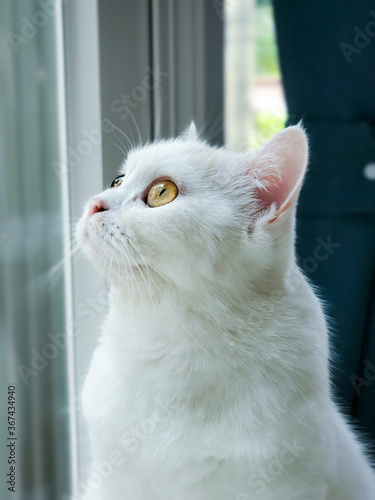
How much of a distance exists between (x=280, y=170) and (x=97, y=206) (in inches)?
10.5

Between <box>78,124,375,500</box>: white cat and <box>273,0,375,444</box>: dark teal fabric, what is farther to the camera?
<box>273,0,375,444</box>: dark teal fabric

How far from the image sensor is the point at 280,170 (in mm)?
770

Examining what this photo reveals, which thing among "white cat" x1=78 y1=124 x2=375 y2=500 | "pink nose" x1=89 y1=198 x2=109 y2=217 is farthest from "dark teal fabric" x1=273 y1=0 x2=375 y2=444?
"pink nose" x1=89 y1=198 x2=109 y2=217

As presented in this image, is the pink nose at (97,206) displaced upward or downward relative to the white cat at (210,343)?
upward

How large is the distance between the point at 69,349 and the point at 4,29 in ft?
1.85

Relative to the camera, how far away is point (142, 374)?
809mm

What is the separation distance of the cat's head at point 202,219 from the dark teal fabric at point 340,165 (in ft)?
1.73

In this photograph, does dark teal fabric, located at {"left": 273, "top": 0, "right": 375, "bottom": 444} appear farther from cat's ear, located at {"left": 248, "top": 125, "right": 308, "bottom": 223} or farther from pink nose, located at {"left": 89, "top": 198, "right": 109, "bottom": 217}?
pink nose, located at {"left": 89, "top": 198, "right": 109, "bottom": 217}

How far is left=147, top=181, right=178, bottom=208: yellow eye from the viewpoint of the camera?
0.81 meters

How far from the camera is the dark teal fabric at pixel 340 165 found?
128cm

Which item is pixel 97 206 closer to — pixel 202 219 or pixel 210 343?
pixel 202 219

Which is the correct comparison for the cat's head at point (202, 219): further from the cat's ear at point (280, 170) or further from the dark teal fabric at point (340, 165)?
the dark teal fabric at point (340, 165)

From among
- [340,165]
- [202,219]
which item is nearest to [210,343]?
[202,219]

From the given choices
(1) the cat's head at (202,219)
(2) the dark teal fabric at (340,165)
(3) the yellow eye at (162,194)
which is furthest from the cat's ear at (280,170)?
(2) the dark teal fabric at (340,165)
